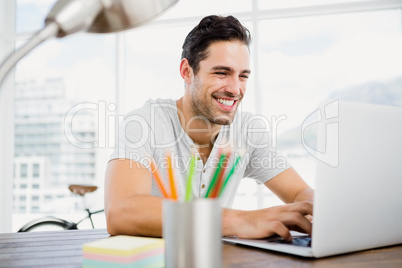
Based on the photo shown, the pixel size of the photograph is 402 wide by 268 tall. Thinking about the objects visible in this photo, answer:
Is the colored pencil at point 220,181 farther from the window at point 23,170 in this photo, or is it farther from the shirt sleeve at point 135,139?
the window at point 23,170

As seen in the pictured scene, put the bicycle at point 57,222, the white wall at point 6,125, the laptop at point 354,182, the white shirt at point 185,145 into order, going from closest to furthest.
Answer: the laptop at point 354,182, the white shirt at point 185,145, the bicycle at point 57,222, the white wall at point 6,125

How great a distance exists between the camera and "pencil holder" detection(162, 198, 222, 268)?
47 cm

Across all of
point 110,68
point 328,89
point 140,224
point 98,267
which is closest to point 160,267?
point 98,267

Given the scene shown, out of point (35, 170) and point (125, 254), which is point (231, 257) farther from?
point (35, 170)

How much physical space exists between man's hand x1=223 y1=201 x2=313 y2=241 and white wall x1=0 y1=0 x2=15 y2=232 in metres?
3.58

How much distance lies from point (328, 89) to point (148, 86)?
5.49 feet

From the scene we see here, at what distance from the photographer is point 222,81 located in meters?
1.59

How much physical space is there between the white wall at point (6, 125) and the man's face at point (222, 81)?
2.95 m

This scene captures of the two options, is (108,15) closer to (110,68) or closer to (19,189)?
(110,68)

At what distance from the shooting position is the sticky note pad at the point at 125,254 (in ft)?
1.85

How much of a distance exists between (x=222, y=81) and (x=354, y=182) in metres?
0.97

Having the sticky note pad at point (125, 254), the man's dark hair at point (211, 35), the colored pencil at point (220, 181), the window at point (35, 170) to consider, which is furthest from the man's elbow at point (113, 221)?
the window at point (35, 170)

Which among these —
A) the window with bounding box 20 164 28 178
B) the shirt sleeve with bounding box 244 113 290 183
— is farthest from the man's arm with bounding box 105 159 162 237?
the window with bounding box 20 164 28 178

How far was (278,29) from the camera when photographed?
11.3 ft
